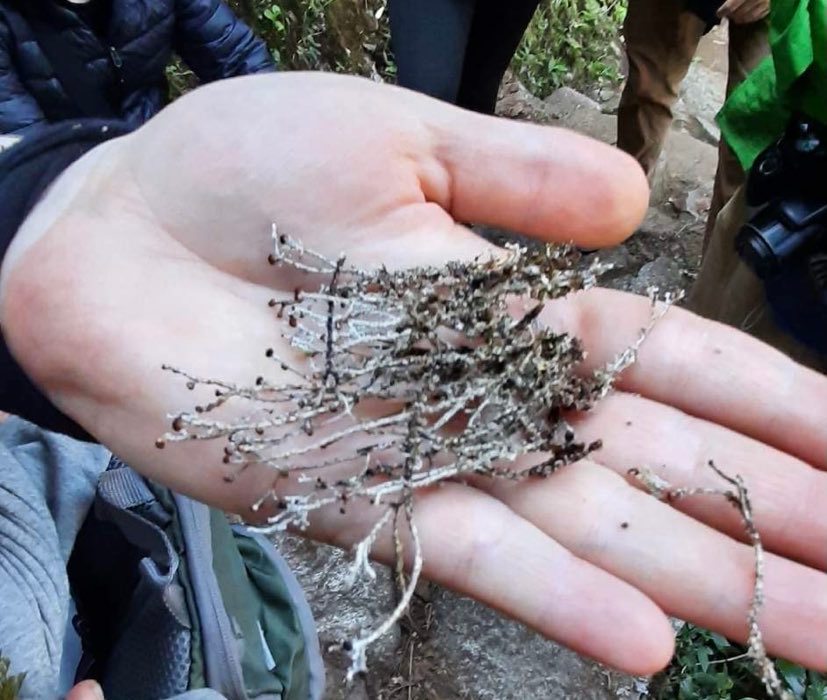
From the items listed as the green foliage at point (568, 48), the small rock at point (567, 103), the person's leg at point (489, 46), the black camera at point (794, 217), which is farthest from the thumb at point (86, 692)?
the green foliage at point (568, 48)

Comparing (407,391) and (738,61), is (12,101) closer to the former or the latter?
(407,391)

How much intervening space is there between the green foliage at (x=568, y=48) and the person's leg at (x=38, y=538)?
11.3 feet

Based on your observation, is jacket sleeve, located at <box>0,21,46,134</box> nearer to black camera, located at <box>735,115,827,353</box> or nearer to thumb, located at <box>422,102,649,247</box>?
thumb, located at <box>422,102,649,247</box>

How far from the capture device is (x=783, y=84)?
171cm

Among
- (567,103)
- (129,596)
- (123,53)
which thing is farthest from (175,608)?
(567,103)

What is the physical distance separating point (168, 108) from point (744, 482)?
1117 millimetres

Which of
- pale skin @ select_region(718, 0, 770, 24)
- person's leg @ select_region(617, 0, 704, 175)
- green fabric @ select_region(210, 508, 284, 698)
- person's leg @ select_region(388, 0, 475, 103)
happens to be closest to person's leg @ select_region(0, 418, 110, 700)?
green fabric @ select_region(210, 508, 284, 698)

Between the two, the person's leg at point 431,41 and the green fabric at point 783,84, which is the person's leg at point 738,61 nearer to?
the green fabric at point 783,84

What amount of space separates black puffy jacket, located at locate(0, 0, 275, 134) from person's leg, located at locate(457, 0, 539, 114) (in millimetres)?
697

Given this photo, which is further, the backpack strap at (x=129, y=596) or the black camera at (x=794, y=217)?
the black camera at (x=794, y=217)

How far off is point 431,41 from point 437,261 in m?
1.15

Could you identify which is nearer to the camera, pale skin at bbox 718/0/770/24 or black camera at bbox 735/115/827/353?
black camera at bbox 735/115/827/353

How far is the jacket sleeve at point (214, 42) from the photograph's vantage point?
260 cm

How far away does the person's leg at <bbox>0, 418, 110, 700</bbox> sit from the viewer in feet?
4.10
